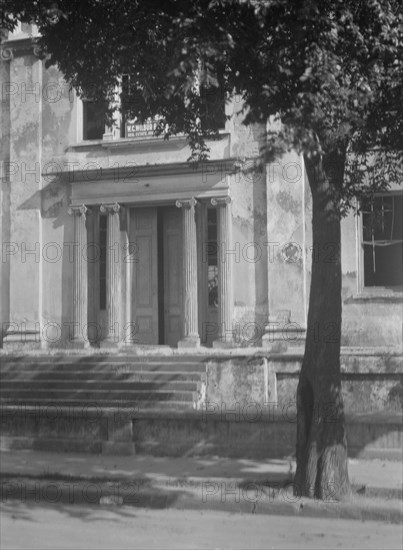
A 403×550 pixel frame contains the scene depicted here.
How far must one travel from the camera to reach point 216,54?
21.7ft

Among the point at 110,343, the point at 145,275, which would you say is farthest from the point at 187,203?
the point at 110,343

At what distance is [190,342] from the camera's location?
46.5 feet

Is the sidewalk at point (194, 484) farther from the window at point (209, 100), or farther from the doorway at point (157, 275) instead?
the window at point (209, 100)

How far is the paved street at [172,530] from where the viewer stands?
723cm

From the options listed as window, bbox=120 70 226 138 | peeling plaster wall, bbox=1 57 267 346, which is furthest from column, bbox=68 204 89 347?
window, bbox=120 70 226 138

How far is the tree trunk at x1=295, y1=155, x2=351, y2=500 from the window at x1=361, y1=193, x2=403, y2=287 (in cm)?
546

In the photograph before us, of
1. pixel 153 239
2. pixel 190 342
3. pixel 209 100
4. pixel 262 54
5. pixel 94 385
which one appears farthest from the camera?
pixel 153 239

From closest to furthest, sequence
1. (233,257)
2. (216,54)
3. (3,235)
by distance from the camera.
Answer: (216,54) → (233,257) → (3,235)

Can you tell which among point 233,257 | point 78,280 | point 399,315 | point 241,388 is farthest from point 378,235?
point 78,280

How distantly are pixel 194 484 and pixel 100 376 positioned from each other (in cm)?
474

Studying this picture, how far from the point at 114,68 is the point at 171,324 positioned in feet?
24.8

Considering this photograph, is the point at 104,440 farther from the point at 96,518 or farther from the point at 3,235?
the point at 3,235

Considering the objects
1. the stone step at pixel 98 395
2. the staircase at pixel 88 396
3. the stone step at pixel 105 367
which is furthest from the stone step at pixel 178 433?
the stone step at pixel 105 367

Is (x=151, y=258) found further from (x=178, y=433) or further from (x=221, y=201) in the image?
(x=178, y=433)
